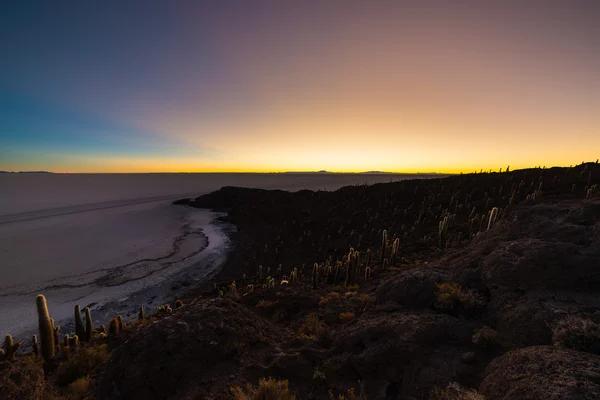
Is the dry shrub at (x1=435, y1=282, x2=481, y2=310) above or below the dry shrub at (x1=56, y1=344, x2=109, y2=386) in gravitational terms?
above

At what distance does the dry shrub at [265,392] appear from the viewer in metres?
4.45

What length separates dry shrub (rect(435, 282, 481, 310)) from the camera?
6063mm

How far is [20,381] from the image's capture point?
5.06 metres

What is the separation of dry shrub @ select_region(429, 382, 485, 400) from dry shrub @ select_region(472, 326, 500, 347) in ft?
4.48

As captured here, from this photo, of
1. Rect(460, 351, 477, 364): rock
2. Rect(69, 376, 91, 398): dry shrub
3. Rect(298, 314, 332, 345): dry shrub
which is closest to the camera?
Rect(460, 351, 477, 364): rock

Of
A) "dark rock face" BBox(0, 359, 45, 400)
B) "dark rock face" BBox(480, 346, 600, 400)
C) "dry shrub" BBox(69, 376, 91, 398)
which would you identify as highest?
"dark rock face" BBox(480, 346, 600, 400)

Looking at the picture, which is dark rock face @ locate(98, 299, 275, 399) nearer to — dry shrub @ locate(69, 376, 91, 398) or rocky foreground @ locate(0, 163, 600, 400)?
rocky foreground @ locate(0, 163, 600, 400)

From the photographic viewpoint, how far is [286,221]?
39.6m

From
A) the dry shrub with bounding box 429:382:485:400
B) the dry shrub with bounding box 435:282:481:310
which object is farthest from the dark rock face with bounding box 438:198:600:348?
the dry shrub with bounding box 429:382:485:400

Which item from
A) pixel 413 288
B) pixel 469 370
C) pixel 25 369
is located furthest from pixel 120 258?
pixel 469 370

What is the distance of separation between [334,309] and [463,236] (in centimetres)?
1459

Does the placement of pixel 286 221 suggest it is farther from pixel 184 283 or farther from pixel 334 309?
pixel 334 309

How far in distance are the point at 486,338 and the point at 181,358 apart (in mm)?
6113

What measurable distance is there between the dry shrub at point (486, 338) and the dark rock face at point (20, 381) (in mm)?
8632
